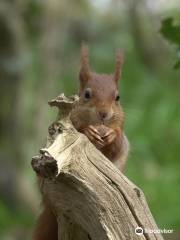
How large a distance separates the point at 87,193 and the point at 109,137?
0.91 metres

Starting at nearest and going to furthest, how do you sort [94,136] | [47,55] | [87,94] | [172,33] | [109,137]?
1. [172,33]
2. [94,136]
3. [109,137]
4. [87,94]
5. [47,55]

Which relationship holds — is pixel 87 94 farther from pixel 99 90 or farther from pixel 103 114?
pixel 103 114

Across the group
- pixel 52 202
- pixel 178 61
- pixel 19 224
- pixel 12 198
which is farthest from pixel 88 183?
pixel 12 198

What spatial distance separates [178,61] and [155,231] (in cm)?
60

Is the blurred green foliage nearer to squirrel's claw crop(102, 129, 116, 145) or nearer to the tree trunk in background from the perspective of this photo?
squirrel's claw crop(102, 129, 116, 145)

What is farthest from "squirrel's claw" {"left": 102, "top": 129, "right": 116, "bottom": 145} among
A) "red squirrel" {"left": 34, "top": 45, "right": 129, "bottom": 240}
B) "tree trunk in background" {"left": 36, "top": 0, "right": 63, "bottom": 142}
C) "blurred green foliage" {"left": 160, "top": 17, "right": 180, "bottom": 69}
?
A: "tree trunk in background" {"left": 36, "top": 0, "right": 63, "bottom": 142}

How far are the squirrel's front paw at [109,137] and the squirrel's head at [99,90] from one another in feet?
0.29

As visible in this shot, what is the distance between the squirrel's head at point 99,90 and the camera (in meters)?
3.78

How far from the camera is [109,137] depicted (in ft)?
11.8

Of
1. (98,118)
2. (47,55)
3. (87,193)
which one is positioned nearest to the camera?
(87,193)

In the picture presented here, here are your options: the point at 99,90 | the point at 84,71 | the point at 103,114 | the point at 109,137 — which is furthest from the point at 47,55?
the point at 109,137

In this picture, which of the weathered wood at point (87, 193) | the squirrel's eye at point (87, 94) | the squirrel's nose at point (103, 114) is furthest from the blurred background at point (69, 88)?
the weathered wood at point (87, 193)

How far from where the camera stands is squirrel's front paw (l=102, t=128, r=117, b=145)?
3.58m

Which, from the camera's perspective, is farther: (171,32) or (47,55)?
(47,55)
